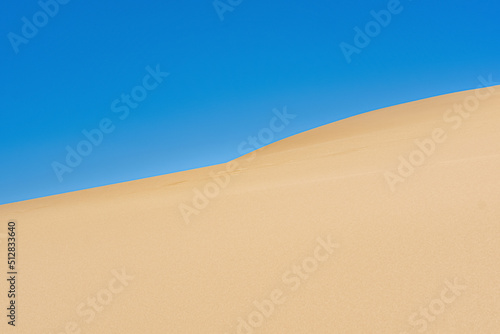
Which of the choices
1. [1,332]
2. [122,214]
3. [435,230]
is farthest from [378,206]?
[122,214]

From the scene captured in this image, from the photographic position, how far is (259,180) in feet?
36.8

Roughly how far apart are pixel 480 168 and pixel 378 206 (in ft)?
8.11

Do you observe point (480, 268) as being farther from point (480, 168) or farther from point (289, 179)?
point (289, 179)

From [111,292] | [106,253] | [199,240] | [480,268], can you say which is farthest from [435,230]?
[106,253]

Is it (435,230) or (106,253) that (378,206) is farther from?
(106,253)

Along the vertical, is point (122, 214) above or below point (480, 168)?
above

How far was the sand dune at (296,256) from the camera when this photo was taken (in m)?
3.79

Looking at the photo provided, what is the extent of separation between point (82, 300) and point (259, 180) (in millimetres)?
6855

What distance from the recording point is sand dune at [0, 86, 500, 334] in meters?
3.79

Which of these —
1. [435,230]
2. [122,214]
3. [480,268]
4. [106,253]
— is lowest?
[480,268]

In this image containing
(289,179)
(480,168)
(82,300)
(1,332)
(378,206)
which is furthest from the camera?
(289,179)

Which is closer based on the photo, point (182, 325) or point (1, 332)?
point (182, 325)

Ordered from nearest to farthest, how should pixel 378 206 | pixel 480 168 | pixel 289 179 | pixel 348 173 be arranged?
pixel 378 206 → pixel 480 168 → pixel 348 173 → pixel 289 179

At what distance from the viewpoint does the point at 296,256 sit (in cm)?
520
